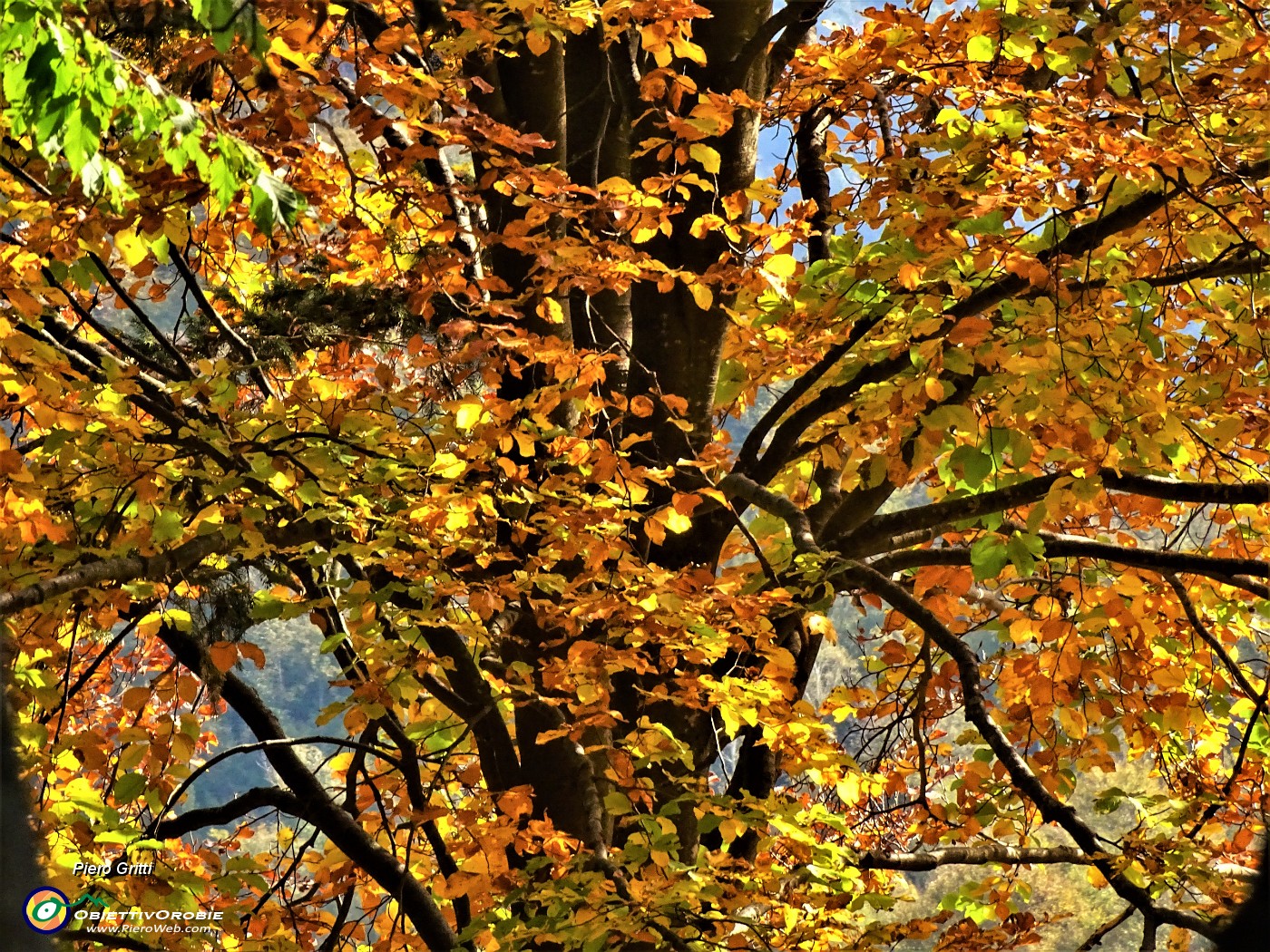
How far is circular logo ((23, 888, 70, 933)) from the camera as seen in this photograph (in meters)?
1.41

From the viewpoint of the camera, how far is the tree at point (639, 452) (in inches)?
158

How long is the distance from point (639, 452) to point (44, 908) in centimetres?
363

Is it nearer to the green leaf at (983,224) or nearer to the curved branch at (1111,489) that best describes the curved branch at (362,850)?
the curved branch at (1111,489)

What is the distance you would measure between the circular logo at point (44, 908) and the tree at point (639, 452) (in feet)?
1.74

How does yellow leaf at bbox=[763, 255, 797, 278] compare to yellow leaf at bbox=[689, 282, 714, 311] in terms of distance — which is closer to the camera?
yellow leaf at bbox=[689, 282, 714, 311]

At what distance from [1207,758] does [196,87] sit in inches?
292

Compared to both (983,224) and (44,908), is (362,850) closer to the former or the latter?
(44,908)

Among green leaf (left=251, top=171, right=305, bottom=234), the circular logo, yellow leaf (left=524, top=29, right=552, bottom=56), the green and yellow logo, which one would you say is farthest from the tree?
green leaf (left=251, top=171, right=305, bottom=234)

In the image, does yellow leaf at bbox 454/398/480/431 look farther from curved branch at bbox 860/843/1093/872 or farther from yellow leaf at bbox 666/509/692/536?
curved branch at bbox 860/843/1093/872

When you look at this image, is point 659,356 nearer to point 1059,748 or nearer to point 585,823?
point 585,823

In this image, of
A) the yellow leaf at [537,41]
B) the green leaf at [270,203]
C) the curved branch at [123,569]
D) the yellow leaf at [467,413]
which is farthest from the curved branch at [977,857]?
the green leaf at [270,203]

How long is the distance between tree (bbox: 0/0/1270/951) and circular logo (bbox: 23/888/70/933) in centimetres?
53

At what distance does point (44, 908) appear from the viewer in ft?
6.81

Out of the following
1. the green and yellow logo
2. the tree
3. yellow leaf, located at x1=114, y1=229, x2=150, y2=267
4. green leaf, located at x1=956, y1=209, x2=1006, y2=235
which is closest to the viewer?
the green and yellow logo
